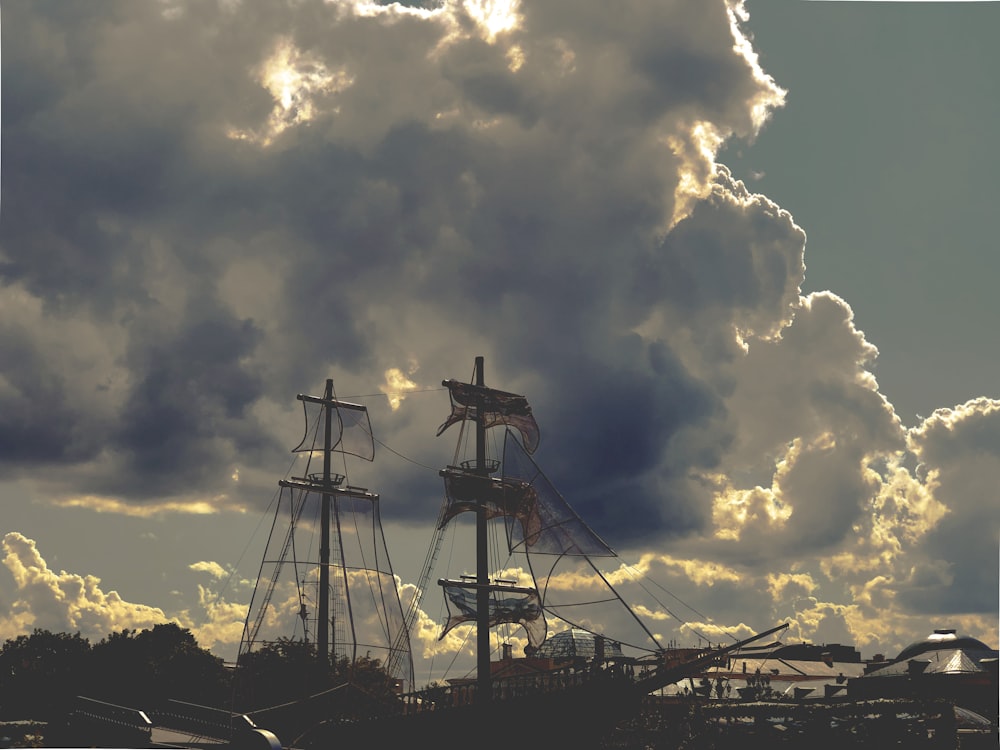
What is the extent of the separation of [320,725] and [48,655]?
46616 mm

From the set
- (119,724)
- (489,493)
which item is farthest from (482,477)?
(119,724)

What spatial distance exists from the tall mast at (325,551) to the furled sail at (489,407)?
16429 mm

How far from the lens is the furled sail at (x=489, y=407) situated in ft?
252

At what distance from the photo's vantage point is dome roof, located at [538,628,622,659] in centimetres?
6322

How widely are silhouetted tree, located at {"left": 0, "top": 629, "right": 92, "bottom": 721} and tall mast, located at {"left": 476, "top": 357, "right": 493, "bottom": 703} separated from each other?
4196 cm

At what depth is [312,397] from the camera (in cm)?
9562

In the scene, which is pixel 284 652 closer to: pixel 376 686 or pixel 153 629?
pixel 376 686

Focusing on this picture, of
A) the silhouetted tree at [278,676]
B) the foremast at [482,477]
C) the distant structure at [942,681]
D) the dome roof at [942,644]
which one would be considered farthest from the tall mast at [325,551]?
the dome roof at [942,644]

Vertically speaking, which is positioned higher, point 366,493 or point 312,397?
point 312,397

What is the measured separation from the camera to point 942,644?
365ft

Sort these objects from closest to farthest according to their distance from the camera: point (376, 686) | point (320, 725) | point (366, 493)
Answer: point (320, 725) < point (376, 686) < point (366, 493)

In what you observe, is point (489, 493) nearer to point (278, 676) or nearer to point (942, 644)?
point (278, 676)

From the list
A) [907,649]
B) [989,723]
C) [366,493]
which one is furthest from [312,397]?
[907,649]

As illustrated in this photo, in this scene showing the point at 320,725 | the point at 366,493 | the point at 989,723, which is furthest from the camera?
the point at 366,493
